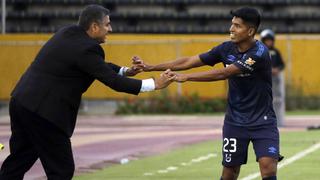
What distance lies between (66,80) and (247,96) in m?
1.82

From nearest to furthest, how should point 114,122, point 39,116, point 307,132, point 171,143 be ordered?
point 39,116 < point 171,143 < point 307,132 < point 114,122

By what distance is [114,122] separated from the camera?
24.6 meters

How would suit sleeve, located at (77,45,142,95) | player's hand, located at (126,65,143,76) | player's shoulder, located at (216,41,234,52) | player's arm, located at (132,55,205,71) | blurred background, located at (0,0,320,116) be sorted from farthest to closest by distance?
1. blurred background, located at (0,0,320,116)
2. player's hand, located at (126,65,143,76)
3. player's arm, located at (132,55,205,71)
4. player's shoulder, located at (216,41,234,52)
5. suit sleeve, located at (77,45,142,95)

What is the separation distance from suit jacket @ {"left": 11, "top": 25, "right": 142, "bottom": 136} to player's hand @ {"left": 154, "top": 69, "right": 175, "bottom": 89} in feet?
0.95

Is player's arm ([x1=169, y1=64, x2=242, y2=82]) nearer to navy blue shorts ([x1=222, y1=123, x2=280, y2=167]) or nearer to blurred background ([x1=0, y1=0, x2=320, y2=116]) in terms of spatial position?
navy blue shorts ([x1=222, y1=123, x2=280, y2=167])

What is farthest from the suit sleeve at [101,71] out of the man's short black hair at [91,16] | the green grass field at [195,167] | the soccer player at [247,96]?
the green grass field at [195,167]

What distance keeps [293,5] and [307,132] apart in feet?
53.5

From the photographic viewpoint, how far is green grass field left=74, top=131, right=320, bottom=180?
43.3ft

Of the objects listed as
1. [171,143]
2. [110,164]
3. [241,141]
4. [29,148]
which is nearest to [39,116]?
[29,148]

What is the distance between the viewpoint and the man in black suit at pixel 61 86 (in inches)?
337

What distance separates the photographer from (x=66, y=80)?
8586mm

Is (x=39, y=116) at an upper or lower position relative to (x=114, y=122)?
upper

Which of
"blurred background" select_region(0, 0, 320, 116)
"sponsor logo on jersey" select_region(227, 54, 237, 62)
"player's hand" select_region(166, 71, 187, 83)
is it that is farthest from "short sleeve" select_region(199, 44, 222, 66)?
"blurred background" select_region(0, 0, 320, 116)

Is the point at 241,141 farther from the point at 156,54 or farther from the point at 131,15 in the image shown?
the point at 131,15
